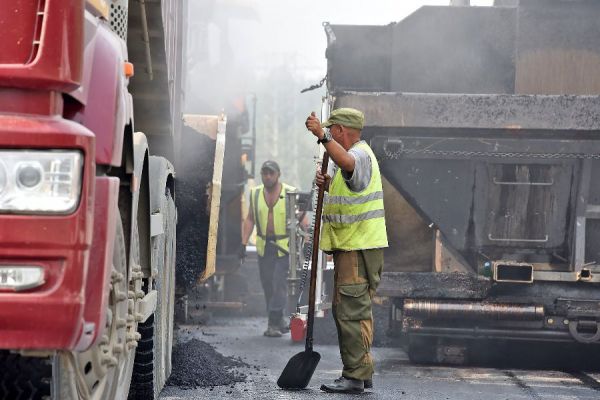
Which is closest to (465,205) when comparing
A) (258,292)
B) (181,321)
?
(181,321)

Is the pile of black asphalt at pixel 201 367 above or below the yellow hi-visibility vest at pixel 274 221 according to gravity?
below

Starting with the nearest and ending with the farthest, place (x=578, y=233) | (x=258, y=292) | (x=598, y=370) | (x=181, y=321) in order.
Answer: (x=578, y=233) < (x=598, y=370) < (x=181, y=321) < (x=258, y=292)

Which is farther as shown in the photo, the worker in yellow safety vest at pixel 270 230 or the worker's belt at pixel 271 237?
the worker's belt at pixel 271 237

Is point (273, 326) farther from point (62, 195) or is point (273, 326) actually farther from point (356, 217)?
point (62, 195)

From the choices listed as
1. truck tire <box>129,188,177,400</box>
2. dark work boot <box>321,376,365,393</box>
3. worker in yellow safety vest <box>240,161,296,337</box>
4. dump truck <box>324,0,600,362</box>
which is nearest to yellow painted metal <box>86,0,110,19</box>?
truck tire <box>129,188,177,400</box>

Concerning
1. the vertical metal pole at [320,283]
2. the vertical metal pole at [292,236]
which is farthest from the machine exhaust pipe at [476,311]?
the vertical metal pole at [292,236]

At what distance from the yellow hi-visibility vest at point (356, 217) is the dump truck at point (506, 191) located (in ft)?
2.53

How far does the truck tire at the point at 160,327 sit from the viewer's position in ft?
16.6

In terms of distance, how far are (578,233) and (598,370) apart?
1224 millimetres

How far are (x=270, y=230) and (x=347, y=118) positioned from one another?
490 centimetres

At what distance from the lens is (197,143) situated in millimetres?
Answer: 7531

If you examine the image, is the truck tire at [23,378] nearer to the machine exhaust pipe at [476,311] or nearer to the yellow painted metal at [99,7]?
the yellow painted metal at [99,7]

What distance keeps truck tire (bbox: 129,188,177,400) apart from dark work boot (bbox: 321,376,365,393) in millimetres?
863

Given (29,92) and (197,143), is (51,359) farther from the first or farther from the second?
(197,143)
